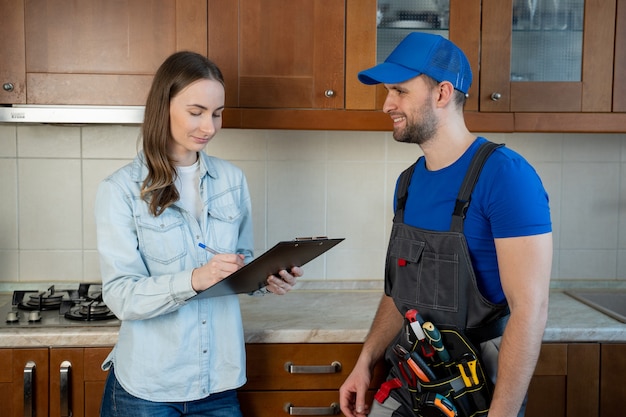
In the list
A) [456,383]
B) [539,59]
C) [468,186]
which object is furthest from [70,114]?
[539,59]

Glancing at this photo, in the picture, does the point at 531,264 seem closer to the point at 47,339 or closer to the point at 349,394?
the point at 349,394

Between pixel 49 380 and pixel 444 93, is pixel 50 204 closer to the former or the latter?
pixel 49 380

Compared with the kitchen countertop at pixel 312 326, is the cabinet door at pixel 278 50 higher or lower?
higher

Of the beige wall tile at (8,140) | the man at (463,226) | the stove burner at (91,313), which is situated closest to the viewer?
the man at (463,226)

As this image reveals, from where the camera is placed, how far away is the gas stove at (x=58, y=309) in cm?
209

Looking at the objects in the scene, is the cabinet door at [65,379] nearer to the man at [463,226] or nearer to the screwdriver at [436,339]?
the man at [463,226]

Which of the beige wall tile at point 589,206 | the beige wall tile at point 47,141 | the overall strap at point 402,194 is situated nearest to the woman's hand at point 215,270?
the overall strap at point 402,194

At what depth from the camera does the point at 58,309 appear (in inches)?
89.4

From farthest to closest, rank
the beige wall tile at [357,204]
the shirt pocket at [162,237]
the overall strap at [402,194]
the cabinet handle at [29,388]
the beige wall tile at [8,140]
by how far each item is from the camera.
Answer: the beige wall tile at [357,204] → the beige wall tile at [8,140] → the cabinet handle at [29,388] → the overall strap at [402,194] → the shirt pocket at [162,237]

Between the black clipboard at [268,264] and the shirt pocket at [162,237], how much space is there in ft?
0.48

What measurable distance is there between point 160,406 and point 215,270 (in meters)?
0.39

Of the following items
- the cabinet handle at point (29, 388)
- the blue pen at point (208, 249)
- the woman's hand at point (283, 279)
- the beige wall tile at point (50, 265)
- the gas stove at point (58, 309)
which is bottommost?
the cabinet handle at point (29, 388)

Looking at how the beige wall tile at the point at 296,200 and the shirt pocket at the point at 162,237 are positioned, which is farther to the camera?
the beige wall tile at the point at 296,200

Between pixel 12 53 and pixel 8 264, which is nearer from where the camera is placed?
pixel 12 53
